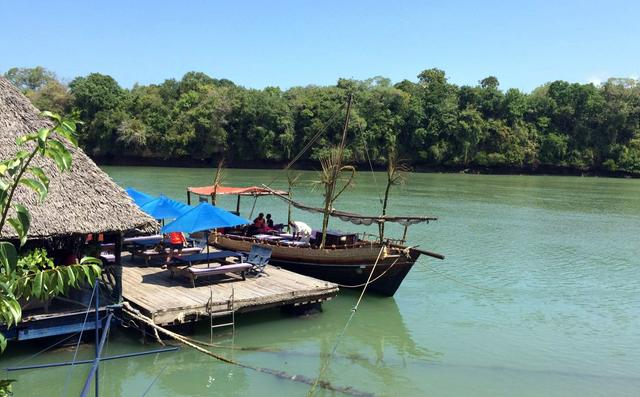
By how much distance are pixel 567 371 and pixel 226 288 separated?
7820 mm

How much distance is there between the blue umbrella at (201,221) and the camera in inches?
543

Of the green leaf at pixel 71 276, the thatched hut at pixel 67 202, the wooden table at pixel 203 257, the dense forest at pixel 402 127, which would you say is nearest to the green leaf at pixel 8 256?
the green leaf at pixel 71 276

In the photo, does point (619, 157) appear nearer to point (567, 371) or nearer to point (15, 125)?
point (567, 371)

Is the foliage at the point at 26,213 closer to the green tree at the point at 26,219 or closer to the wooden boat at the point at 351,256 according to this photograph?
the green tree at the point at 26,219

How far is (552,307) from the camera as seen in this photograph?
17031 mm

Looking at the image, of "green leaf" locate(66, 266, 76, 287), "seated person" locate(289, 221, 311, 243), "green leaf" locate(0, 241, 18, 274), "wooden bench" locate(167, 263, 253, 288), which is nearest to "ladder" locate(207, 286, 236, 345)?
"wooden bench" locate(167, 263, 253, 288)

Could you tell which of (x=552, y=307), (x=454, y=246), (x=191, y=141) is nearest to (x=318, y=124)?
(x=191, y=141)

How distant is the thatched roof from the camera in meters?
10.4

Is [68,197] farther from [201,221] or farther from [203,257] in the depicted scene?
[203,257]

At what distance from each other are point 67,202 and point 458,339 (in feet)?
30.5

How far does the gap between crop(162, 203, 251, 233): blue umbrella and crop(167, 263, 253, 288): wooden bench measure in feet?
3.13

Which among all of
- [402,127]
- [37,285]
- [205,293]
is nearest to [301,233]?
[205,293]

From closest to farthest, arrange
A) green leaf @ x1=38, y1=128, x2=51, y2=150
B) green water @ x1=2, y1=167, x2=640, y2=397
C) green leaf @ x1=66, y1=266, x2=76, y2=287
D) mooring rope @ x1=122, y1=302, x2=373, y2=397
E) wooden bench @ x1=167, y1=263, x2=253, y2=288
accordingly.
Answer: green leaf @ x1=38, y1=128, x2=51, y2=150 → green leaf @ x1=66, y1=266, x2=76, y2=287 → mooring rope @ x1=122, y1=302, x2=373, y2=397 → green water @ x1=2, y1=167, x2=640, y2=397 → wooden bench @ x1=167, y1=263, x2=253, y2=288

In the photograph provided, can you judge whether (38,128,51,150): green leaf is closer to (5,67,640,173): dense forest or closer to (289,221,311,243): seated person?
(289,221,311,243): seated person
